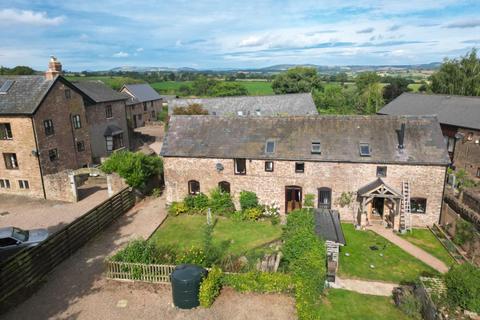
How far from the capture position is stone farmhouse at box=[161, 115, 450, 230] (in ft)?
72.2

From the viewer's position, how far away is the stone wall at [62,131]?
28.3 meters

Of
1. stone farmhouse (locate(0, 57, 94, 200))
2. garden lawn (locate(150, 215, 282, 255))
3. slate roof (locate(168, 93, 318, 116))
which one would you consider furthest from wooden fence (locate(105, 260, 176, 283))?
slate roof (locate(168, 93, 318, 116))

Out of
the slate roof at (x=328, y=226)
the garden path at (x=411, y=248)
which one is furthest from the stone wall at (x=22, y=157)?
the garden path at (x=411, y=248)

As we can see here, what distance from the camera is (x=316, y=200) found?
23547 millimetres

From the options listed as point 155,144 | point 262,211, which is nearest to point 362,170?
point 262,211

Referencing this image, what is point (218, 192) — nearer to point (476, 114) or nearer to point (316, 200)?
point (316, 200)

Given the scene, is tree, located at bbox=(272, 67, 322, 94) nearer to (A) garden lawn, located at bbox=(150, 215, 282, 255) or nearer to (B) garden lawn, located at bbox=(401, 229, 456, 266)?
(B) garden lawn, located at bbox=(401, 229, 456, 266)

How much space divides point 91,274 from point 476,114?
122ft

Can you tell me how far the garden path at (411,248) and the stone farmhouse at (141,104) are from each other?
171ft

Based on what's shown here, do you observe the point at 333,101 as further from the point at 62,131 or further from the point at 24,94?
the point at 24,94

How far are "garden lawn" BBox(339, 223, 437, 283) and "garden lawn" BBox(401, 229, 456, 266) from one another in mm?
1573

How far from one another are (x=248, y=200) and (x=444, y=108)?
93.4ft

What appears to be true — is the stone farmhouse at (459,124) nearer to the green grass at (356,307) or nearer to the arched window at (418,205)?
the arched window at (418,205)

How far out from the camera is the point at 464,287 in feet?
38.9
